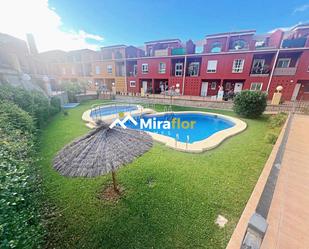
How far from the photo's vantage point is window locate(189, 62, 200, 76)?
68.6ft

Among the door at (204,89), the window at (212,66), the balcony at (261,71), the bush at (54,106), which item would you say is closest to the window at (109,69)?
the bush at (54,106)

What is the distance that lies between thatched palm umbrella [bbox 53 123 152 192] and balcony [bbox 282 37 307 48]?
Answer: 22001 millimetres

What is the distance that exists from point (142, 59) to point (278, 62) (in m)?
18.4

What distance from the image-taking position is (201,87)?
21156 millimetres

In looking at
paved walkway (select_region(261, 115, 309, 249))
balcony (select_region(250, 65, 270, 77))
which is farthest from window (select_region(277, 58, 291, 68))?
paved walkway (select_region(261, 115, 309, 249))

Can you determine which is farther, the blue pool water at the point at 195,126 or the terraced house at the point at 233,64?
the terraced house at the point at 233,64

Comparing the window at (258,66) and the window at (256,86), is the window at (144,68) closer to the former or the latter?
the window at (258,66)

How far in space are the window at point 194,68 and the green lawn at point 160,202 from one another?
687 inches

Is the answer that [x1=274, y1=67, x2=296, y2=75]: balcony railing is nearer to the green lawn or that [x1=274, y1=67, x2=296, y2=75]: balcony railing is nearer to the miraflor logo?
the miraflor logo

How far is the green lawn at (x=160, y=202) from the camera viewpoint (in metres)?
2.93

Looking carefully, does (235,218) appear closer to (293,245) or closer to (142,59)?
(293,245)

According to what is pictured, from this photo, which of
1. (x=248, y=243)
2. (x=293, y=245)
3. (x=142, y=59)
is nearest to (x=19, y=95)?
(x=248, y=243)

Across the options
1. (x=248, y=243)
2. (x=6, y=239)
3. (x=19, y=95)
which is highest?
(x=19, y=95)

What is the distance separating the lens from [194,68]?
21.1 m
